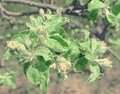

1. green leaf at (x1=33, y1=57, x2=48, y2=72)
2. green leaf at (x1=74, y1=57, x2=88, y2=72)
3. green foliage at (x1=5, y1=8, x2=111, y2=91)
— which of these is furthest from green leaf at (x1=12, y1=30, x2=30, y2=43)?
green leaf at (x1=74, y1=57, x2=88, y2=72)

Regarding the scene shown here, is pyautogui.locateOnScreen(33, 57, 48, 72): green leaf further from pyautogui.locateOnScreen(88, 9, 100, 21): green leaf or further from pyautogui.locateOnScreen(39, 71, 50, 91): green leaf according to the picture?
pyautogui.locateOnScreen(88, 9, 100, 21): green leaf

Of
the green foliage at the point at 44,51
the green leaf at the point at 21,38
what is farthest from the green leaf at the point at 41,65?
the green leaf at the point at 21,38

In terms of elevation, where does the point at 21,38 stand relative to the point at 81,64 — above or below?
above

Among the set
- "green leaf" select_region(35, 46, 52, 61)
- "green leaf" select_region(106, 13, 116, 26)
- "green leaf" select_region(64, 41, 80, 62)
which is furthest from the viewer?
"green leaf" select_region(106, 13, 116, 26)

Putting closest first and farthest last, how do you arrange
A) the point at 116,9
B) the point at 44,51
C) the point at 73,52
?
1. the point at 44,51
2. the point at 73,52
3. the point at 116,9

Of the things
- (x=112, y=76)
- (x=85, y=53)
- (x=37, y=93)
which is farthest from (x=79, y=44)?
(x=112, y=76)

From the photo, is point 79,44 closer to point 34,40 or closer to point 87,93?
point 34,40

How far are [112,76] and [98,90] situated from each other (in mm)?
471

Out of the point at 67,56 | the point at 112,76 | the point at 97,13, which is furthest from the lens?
the point at 112,76

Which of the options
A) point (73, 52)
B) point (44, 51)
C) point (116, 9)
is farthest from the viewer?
point (116, 9)

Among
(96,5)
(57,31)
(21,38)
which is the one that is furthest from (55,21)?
(96,5)

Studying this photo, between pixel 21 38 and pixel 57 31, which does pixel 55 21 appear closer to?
pixel 57 31

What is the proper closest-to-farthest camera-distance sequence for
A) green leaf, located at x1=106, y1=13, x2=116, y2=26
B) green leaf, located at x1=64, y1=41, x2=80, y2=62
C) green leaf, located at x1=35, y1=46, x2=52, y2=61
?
green leaf, located at x1=35, y1=46, x2=52, y2=61
green leaf, located at x1=64, y1=41, x2=80, y2=62
green leaf, located at x1=106, y1=13, x2=116, y2=26

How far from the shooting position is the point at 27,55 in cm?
121
